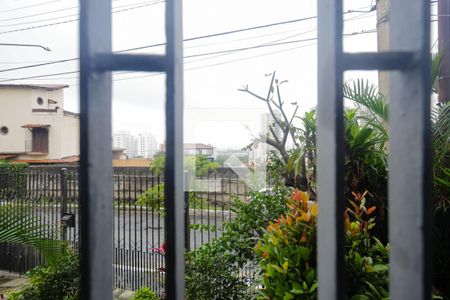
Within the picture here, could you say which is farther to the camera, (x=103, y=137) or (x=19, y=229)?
(x=19, y=229)

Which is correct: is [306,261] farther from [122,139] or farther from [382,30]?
[382,30]

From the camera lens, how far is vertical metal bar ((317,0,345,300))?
0.46 m

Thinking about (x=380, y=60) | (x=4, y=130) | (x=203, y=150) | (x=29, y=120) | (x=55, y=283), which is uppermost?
(x=29, y=120)

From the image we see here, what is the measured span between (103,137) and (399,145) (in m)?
0.48

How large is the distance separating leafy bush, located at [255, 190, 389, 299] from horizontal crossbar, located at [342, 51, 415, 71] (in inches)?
46.7

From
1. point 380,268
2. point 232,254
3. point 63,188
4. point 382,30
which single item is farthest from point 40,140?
point 380,268

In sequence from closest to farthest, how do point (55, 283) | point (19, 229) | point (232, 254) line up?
point (19, 229), point (232, 254), point (55, 283)

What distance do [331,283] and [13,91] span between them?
20.9 meters

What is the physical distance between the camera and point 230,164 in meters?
4.37

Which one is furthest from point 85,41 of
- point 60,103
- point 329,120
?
point 60,103

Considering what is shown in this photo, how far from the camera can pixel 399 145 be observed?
Result: 1.57ft

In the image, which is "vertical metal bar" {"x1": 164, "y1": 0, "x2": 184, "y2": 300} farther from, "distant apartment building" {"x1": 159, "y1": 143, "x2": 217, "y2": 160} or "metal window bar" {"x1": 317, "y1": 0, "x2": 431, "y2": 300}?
"distant apartment building" {"x1": 159, "y1": 143, "x2": 217, "y2": 160}

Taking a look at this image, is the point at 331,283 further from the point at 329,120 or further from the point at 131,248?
the point at 131,248

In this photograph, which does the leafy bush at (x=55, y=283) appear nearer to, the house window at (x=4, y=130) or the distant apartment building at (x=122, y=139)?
the distant apartment building at (x=122, y=139)
